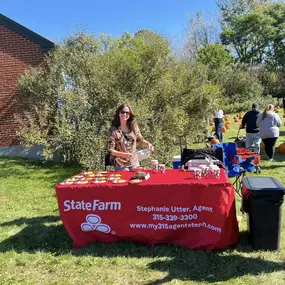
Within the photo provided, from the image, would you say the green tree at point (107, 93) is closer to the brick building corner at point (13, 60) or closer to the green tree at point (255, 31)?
the brick building corner at point (13, 60)

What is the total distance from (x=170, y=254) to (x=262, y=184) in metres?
1.42

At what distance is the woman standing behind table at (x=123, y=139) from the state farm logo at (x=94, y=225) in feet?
3.34

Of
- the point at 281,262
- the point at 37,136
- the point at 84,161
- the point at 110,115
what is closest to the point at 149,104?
the point at 110,115

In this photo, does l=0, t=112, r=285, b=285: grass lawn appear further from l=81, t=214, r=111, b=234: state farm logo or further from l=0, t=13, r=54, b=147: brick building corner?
l=0, t=13, r=54, b=147: brick building corner

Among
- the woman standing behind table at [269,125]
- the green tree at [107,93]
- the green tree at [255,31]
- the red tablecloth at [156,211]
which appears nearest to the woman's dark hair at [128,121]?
the red tablecloth at [156,211]

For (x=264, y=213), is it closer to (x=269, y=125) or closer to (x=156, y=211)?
(x=156, y=211)

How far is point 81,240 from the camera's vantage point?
4410mm

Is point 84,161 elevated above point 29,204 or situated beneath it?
elevated above

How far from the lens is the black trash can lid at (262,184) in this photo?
3.90 metres

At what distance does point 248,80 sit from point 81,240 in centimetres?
2673

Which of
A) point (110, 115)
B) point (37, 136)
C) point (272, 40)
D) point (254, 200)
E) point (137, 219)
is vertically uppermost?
point (272, 40)

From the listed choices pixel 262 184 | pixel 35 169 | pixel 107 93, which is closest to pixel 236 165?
pixel 262 184

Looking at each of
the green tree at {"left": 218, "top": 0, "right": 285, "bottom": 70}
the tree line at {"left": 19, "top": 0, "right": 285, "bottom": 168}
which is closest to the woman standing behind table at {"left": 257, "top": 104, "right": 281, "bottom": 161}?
the tree line at {"left": 19, "top": 0, "right": 285, "bottom": 168}

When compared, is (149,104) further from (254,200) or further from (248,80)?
(248,80)
